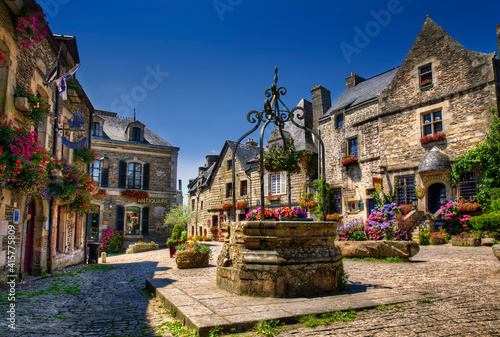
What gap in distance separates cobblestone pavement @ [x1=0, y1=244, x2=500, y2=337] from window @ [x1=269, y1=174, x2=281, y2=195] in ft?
49.5

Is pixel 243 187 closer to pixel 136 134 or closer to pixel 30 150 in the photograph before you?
pixel 136 134

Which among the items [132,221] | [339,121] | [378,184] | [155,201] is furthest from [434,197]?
[132,221]

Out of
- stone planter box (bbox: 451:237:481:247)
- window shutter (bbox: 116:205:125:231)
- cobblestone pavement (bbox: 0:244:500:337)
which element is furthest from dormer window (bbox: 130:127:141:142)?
stone planter box (bbox: 451:237:481:247)

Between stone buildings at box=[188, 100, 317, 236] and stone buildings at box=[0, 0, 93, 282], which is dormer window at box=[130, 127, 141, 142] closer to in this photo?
stone buildings at box=[188, 100, 317, 236]

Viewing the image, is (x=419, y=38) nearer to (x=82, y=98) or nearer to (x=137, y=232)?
(x=82, y=98)

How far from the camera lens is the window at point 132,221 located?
73.8 feet

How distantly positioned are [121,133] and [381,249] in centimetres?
1976

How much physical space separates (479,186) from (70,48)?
1523cm

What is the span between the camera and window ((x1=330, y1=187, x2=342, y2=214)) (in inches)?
763

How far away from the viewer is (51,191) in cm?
891

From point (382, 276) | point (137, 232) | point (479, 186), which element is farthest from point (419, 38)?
point (137, 232)

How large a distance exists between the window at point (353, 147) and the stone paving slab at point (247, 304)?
14.6 m

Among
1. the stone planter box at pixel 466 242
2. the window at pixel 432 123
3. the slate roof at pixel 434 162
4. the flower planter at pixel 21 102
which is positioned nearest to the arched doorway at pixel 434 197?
the slate roof at pixel 434 162

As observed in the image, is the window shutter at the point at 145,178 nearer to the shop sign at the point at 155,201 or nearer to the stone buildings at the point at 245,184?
the shop sign at the point at 155,201
